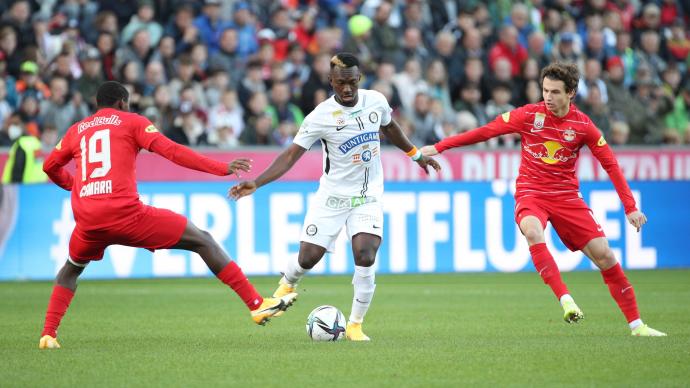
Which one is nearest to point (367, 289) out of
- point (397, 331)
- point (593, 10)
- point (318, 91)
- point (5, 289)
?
point (397, 331)

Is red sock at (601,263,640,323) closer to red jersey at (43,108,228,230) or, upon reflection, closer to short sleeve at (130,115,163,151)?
red jersey at (43,108,228,230)

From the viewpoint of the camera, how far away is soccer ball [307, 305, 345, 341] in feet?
34.3

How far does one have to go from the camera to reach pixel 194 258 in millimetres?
18219

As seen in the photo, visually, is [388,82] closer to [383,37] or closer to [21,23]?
[383,37]

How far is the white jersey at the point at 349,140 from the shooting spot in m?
10.5

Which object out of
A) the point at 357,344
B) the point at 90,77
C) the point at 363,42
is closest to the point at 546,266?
the point at 357,344

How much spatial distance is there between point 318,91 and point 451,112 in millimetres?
2565

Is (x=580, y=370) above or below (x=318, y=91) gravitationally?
below

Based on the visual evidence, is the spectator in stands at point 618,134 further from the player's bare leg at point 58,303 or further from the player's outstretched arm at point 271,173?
the player's bare leg at point 58,303

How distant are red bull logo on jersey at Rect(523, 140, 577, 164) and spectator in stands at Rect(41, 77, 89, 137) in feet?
33.5

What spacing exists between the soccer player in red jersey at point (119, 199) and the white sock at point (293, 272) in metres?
1.04

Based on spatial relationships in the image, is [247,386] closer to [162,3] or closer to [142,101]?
[142,101]

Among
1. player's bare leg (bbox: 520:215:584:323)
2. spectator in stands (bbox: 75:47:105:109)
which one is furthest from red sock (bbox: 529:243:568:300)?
spectator in stands (bbox: 75:47:105:109)

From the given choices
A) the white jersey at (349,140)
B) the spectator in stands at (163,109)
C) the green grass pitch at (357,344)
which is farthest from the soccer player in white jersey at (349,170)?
the spectator in stands at (163,109)
